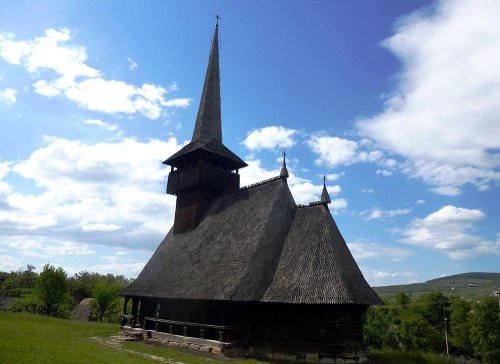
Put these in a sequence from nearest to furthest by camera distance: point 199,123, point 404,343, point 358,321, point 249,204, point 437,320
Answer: point 358,321 < point 249,204 < point 199,123 < point 404,343 < point 437,320

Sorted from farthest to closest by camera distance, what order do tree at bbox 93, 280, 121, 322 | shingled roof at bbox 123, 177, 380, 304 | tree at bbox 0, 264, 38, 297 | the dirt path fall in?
tree at bbox 0, 264, 38, 297
tree at bbox 93, 280, 121, 322
shingled roof at bbox 123, 177, 380, 304
the dirt path

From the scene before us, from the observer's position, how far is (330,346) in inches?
607

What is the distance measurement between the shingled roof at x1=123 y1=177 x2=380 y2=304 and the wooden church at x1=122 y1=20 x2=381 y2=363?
0.19ft

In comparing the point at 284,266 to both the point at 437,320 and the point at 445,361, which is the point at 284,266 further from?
the point at 437,320

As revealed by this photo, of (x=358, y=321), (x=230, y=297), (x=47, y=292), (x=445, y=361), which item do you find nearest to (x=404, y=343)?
(x=445, y=361)

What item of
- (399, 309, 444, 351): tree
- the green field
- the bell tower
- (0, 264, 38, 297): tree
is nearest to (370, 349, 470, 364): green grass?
the green field

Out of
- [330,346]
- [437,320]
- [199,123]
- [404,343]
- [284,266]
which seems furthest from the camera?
[437,320]

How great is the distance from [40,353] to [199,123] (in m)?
19.4

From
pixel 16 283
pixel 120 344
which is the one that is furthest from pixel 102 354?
pixel 16 283

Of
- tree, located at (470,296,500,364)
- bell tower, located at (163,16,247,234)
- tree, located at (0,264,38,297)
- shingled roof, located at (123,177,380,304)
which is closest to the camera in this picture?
shingled roof, located at (123,177,380,304)

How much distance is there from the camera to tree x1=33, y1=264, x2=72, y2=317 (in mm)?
39031

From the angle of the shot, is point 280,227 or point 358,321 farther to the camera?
point 280,227

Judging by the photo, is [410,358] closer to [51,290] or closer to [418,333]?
[418,333]

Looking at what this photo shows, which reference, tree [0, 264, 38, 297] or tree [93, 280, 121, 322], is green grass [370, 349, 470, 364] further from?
tree [0, 264, 38, 297]
